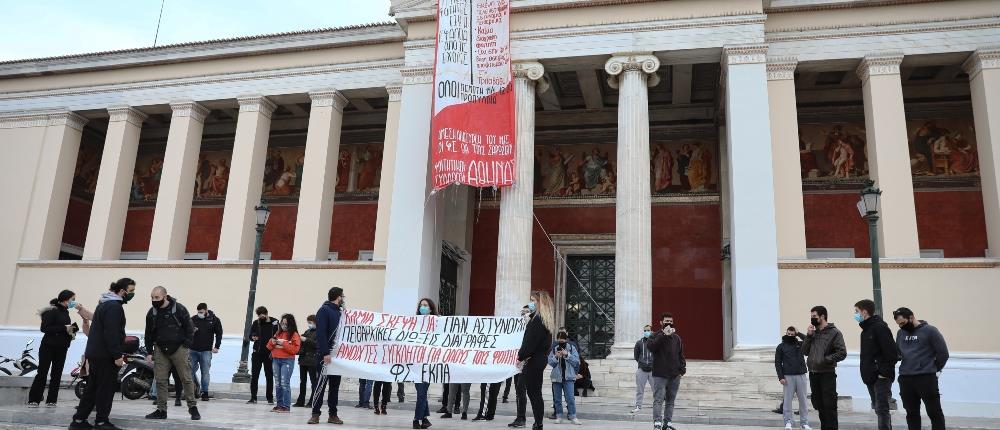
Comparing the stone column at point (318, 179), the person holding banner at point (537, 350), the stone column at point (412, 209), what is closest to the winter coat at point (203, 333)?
the stone column at point (412, 209)

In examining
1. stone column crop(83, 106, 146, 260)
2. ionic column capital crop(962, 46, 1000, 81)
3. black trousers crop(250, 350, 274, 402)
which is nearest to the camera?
black trousers crop(250, 350, 274, 402)

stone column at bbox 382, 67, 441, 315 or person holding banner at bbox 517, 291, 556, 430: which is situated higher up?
stone column at bbox 382, 67, 441, 315

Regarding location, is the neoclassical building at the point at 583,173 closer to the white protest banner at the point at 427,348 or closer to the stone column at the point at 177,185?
the stone column at the point at 177,185

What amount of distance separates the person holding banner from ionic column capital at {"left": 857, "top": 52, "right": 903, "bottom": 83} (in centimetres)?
1142

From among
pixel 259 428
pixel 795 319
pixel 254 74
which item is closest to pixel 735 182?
pixel 795 319

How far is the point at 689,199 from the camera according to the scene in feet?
65.2

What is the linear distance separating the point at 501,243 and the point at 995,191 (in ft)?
33.1

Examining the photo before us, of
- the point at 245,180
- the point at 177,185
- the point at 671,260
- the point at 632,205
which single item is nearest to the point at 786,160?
the point at 632,205

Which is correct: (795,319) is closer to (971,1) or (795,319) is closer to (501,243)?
(501,243)

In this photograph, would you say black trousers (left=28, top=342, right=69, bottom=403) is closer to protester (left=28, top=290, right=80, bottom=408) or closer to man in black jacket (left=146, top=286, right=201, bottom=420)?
protester (left=28, top=290, right=80, bottom=408)

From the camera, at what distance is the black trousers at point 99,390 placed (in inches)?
258

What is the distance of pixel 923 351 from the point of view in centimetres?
681

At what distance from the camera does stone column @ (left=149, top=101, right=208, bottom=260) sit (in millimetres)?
18906

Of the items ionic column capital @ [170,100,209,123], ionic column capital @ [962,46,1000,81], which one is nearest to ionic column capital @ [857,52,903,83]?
ionic column capital @ [962,46,1000,81]
